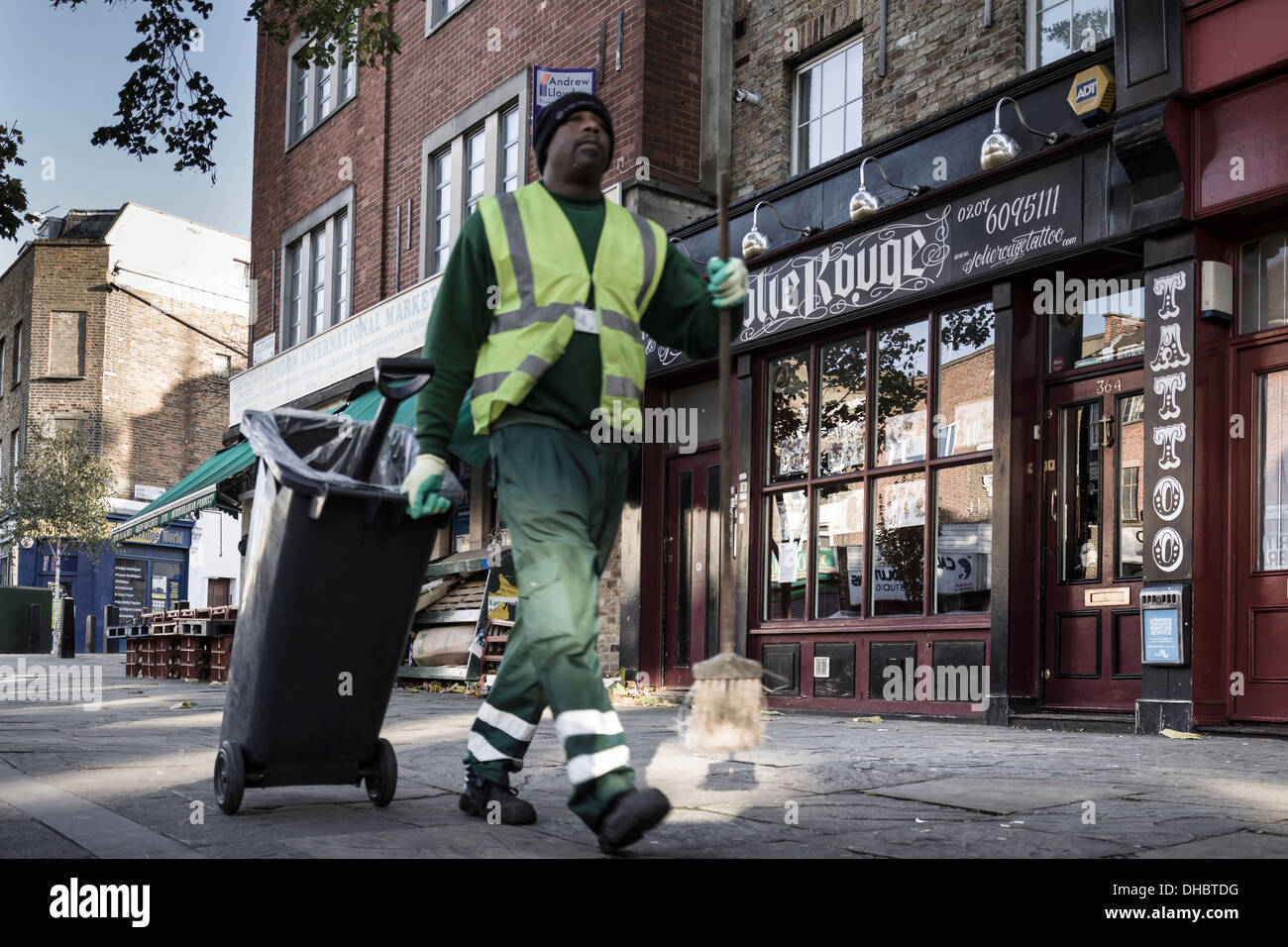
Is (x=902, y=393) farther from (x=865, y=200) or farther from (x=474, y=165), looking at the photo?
(x=474, y=165)

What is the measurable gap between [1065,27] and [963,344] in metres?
2.30

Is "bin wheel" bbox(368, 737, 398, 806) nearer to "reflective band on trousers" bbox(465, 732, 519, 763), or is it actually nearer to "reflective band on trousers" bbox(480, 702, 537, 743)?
"reflective band on trousers" bbox(465, 732, 519, 763)

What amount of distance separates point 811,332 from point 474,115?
6406 millimetres

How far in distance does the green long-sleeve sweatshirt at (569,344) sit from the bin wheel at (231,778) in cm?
113

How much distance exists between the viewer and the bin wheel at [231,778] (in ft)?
13.0

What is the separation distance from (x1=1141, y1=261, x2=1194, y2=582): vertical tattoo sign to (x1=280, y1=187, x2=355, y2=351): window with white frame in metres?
12.2

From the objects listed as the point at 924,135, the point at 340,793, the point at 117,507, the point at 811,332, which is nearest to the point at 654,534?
the point at 811,332

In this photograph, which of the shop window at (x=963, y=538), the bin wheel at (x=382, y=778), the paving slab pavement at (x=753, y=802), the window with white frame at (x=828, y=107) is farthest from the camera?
the window with white frame at (x=828, y=107)

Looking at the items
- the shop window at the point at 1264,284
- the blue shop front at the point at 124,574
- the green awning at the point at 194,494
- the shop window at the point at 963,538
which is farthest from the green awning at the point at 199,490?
the blue shop front at the point at 124,574

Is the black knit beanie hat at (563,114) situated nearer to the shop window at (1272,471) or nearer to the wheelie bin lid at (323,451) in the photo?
the wheelie bin lid at (323,451)

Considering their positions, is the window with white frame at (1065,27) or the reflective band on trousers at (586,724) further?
the window with white frame at (1065,27)

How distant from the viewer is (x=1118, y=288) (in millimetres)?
8625

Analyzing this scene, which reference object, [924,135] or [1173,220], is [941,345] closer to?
[924,135]

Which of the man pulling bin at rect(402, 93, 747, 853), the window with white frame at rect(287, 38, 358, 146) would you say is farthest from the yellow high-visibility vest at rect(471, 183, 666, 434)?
the window with white frame at rect(287, 38, 358, 146)
